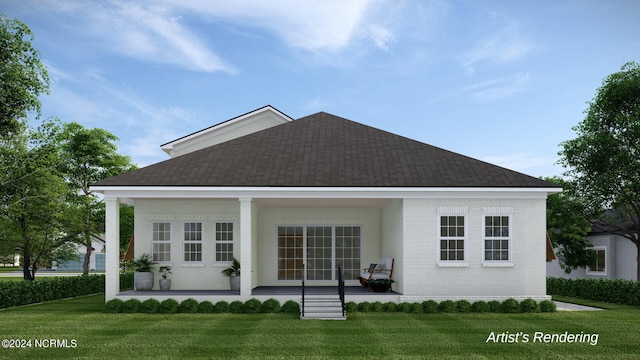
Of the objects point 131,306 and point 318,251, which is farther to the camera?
point 318,251

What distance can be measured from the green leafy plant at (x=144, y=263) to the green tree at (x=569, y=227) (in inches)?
827

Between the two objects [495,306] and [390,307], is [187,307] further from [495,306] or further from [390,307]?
[495,306]

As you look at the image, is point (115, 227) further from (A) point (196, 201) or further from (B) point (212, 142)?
(B) point (212, 142)

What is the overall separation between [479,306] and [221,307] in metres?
8.14

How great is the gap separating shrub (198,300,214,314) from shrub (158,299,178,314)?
737 mm

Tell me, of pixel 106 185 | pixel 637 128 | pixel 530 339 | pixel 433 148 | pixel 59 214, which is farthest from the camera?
pixel 59 214

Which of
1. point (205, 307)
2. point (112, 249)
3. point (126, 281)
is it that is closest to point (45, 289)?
point (126, 281)

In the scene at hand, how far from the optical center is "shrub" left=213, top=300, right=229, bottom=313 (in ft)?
56.6

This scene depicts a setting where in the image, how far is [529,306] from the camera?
57.2 ft

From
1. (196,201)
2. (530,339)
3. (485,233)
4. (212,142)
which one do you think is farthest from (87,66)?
(530,339)

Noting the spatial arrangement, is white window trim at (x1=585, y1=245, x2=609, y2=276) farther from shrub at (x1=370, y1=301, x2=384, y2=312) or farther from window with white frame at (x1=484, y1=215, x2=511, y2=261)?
shrub at (x1=370, y1=301, x2=384, y2=312)

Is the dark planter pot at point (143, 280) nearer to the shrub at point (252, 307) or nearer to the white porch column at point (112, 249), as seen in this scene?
the white porch column at point (112, 249)

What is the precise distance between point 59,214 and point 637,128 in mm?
28841

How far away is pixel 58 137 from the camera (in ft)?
106
